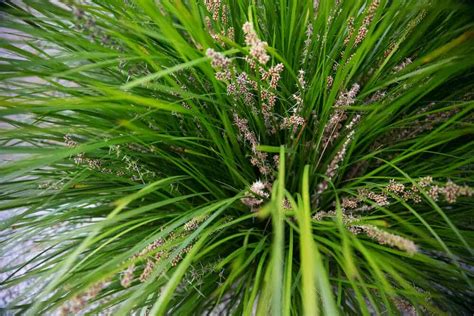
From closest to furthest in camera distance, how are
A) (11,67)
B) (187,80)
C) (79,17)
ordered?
(79,17) < (11,67) < (187,80)

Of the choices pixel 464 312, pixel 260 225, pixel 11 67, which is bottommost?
pixel 464 312

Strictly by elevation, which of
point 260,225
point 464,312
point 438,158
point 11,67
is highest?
point 11,67

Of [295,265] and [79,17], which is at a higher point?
[79,17]

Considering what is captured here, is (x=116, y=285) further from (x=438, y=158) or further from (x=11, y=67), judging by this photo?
(x=438, y=158)

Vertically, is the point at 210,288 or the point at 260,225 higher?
the point at 260,225

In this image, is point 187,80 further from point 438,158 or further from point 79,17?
point 438,158

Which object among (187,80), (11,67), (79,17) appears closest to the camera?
(79,17)

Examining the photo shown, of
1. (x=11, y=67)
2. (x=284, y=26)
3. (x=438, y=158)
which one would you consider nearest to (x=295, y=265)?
(x=438, y=158)

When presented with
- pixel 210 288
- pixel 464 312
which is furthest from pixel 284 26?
pixel 464 312

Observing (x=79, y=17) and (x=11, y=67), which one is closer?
(x=79, y=17)
